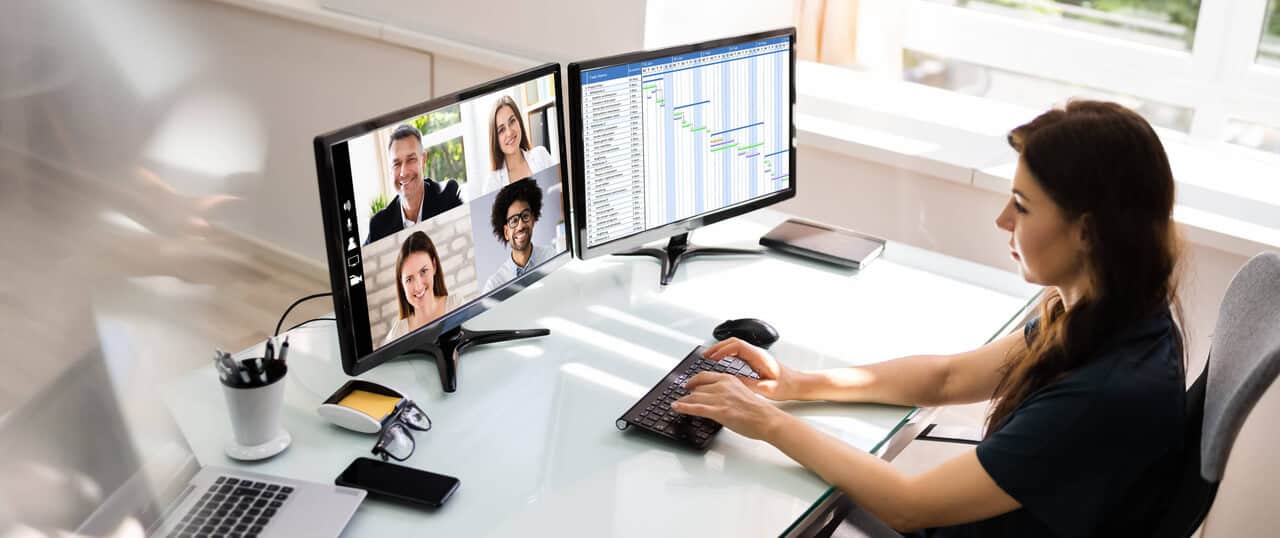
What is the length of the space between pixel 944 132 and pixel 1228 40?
30.7 inches

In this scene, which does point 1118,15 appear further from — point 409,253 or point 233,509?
point 233,509

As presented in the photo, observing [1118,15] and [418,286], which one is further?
[1118,15]

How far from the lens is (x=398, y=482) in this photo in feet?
4.44

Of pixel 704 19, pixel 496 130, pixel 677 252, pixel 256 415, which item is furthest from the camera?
pixel 704 19

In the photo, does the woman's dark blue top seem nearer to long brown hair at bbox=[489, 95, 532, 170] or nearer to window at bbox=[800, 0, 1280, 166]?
long brown hair at bbox=[489, 95, 532, 170]

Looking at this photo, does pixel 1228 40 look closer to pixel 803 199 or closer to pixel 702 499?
pixel 803 199

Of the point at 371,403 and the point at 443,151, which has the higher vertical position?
the point at 443,151

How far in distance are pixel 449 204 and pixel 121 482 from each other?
1.12 m

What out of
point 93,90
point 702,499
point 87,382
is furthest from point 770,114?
point 93,90

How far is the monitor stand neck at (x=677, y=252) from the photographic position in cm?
208

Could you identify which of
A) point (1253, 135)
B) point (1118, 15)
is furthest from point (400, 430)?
point (1118, 15)

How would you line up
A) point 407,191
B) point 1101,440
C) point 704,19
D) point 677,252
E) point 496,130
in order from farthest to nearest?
point 704,19 < point 677,252 < point 496,130 < point 407,191 < point 1101,440

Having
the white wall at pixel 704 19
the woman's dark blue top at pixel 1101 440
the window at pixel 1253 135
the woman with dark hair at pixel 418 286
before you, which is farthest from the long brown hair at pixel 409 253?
the window at pixel 1253 135

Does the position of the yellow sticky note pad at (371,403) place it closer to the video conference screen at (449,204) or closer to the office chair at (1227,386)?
the video conference screen at (449,204)
